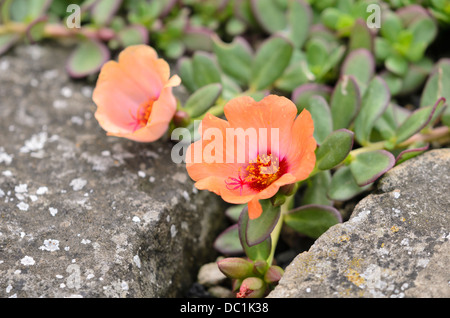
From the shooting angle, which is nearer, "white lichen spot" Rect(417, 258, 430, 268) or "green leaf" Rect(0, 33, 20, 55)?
"white lichen spot" Rect(417, 258, 430, 268)

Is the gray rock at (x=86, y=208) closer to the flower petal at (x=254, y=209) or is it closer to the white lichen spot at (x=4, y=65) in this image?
the white lichen spot at (x=4, y=65)

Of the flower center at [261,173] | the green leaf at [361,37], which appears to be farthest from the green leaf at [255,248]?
the green leaf at [361,37]

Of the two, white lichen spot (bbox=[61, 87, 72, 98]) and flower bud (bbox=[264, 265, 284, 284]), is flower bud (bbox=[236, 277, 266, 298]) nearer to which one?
flower bud (bbox=[264, 265, 284, 284])

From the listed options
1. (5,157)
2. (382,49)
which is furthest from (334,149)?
(5,157)

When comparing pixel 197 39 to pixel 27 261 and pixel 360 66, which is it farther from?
pixel 27 261

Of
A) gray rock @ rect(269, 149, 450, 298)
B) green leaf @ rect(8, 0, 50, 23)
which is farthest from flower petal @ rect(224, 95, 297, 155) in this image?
green leaf @ rect(8, 0, 50, 23)

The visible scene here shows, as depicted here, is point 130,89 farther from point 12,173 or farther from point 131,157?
point 12,173
